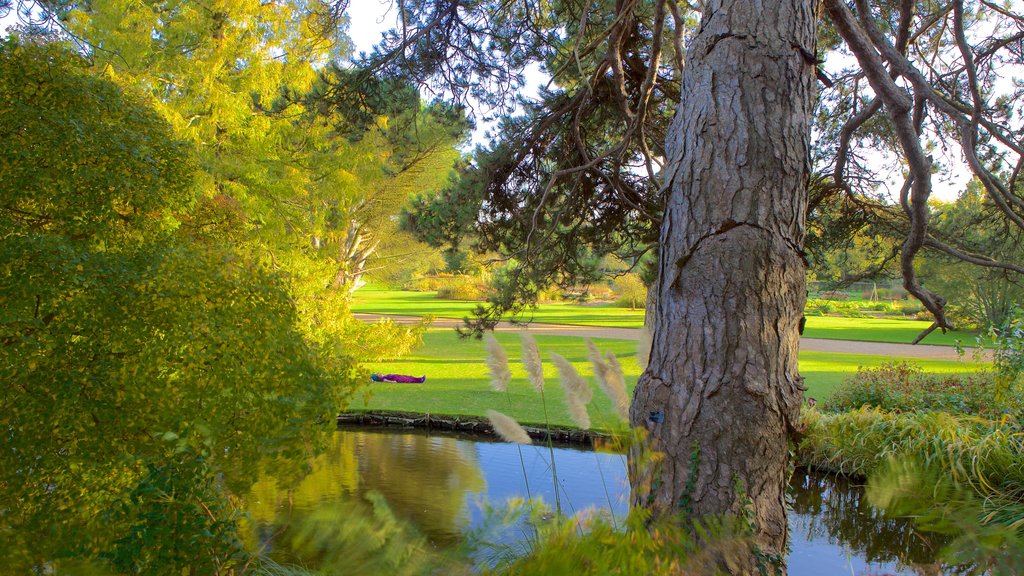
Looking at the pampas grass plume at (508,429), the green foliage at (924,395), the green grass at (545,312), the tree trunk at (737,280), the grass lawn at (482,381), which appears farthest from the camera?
the green grass at (545,312)

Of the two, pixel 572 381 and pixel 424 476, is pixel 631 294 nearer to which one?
pixel 424 476

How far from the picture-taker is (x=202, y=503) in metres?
1.93

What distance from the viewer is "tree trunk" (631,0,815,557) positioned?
6.84 ft

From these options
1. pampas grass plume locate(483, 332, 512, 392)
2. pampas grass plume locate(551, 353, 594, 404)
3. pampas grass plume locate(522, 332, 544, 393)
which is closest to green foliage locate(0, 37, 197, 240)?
pampas grass plume locate(483, 332, 512, 392)

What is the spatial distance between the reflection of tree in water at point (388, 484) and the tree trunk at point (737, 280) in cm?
197

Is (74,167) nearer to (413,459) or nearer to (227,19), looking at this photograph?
(413,459)

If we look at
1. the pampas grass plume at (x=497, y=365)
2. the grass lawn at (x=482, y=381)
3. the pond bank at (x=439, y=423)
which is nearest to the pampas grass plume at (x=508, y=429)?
the pampas grass plume at (x=497, y=365)

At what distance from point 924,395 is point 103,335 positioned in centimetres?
816

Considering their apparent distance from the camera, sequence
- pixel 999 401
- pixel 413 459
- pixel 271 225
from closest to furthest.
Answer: pixel 999 401 → pixel 413 459 → pixel 271 225

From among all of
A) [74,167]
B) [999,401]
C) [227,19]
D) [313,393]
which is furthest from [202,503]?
[227,19]

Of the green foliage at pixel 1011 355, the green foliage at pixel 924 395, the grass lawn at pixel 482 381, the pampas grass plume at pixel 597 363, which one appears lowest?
the grass lawn at pixel 482 381

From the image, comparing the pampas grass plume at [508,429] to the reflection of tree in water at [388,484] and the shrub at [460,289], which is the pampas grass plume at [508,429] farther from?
the shrub at [460,289]

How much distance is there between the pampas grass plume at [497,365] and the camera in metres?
1.79

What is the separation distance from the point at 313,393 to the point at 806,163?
250 cm
